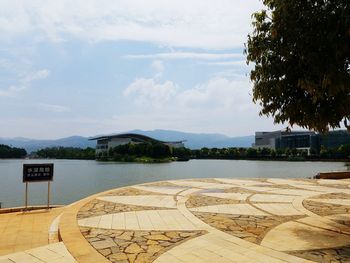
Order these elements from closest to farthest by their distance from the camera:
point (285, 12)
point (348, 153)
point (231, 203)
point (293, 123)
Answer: point (285, 12)
point (293, 123)
point (231, 203)
point (348, 153)

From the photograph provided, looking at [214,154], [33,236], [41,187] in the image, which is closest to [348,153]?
[214,154]

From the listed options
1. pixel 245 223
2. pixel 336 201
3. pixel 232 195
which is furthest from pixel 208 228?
pixel 336 201

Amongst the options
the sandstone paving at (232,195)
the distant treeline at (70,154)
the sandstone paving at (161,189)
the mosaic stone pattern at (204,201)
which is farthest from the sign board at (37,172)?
the distant treeline at (70,154)

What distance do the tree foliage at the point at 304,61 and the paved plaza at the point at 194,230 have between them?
115 inches

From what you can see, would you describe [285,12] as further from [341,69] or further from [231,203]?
[231,203]

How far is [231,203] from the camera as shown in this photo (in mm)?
13219

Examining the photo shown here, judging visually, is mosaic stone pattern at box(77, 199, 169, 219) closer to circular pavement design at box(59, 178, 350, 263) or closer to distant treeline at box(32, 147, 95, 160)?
circular pavement design at box(59, 178, 350, 263)

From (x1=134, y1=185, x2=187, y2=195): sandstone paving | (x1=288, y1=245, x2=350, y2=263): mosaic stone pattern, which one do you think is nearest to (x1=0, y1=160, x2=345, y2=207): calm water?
(x1=134, y1=185, x2=187, y2=195): sandstone paving

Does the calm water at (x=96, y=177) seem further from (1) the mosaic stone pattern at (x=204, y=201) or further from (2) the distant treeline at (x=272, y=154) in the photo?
(2) the distant treeline at (x=272, y=154)

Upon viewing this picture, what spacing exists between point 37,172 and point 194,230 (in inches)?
290

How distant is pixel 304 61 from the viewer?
815cm

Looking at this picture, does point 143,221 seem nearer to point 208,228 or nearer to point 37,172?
point 208,228

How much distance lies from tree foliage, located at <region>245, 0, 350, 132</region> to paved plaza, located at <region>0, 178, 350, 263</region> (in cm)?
292

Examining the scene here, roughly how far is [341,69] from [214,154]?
134m
